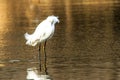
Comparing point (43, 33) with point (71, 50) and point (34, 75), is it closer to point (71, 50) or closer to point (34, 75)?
point (34, 75)

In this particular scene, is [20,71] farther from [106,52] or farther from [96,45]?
[96,45]

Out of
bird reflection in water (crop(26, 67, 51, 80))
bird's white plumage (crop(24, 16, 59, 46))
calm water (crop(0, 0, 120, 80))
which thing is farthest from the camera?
bird's white plumage (crop(24, 16, 59, 46))

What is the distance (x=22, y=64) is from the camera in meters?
11.8

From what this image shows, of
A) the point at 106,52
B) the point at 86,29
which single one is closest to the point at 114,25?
the point at 86,29

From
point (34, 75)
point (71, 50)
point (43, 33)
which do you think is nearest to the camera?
point (34, 75)

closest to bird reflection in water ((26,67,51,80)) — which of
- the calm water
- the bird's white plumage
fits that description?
the calm water

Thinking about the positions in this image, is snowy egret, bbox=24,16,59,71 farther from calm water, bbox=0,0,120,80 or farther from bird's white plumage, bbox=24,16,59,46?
calm water, bbox=0,0,120,80

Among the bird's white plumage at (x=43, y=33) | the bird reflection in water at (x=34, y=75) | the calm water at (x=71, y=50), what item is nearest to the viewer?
the bird reflection in water at (x=34, y=75)

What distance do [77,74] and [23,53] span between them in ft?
10.8

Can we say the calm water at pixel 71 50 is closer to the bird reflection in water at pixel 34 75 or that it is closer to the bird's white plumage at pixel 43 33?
the bird reflection in water at pixel 34 75

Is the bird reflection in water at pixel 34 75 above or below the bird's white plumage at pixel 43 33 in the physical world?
below

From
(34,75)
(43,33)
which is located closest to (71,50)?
(43,33)

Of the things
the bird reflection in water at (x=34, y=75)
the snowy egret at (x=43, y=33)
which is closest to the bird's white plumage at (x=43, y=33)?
the snowy egret at (x=43, y=33)

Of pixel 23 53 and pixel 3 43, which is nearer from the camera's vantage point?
pixel 23 53
